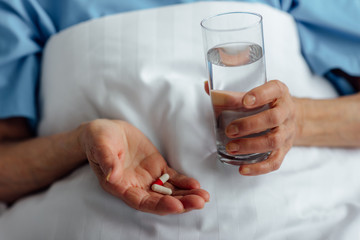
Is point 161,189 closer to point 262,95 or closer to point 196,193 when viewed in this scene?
point 196,193

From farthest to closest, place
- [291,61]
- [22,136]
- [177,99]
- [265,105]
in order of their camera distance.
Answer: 1. [22,136]
2. [291,61]
3. [177,99]
4. [265,105]

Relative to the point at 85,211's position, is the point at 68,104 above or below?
above

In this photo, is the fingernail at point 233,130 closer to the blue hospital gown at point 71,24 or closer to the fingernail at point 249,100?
the fingernail at point 249,100

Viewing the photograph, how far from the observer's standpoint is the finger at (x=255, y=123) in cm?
88

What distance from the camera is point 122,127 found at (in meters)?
0.99

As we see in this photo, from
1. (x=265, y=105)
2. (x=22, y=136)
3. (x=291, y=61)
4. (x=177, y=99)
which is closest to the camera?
(x=265, y=105)

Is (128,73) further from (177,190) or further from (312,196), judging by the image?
(312,196)

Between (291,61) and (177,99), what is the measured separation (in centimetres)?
34

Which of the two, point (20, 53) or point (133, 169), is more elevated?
point (20, 53)

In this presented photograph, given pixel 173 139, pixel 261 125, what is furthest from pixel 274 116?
pixel 173 139

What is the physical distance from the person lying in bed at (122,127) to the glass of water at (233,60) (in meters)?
0.03

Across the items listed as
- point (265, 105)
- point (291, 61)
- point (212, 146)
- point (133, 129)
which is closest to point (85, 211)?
point (133, 129)

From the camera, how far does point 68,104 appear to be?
3.65 ft

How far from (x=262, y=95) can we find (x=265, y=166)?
0.17m
